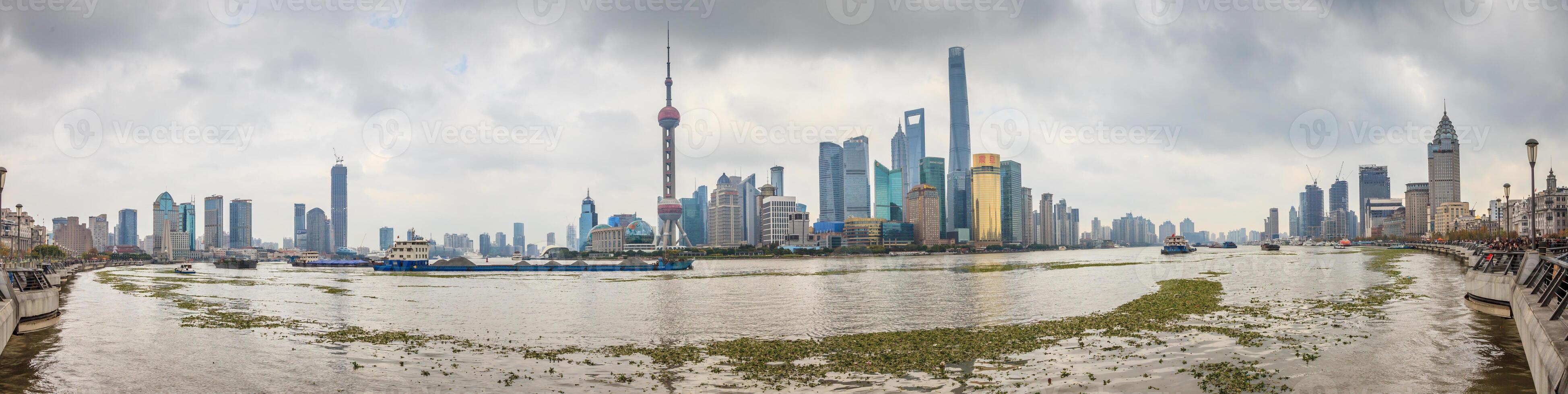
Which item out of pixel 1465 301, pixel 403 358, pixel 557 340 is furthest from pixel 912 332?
pixel 1465 301

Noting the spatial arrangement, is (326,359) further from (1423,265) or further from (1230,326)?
(1423,265)

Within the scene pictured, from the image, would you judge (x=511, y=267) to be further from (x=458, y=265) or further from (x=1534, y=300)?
(x=1534, y=300)

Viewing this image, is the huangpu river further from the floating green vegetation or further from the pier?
the pier

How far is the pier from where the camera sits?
46.8 feet

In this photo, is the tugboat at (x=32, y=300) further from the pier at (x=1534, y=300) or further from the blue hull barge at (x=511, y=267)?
the blue hull barge at (x=511, y=267)

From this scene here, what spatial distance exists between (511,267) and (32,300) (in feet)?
394

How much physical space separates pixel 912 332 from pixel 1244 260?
5095 inches

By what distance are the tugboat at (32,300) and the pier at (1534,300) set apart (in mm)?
46404

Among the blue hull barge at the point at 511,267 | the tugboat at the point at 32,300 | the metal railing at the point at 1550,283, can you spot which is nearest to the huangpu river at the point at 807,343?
the tugboat at the point at 32,300

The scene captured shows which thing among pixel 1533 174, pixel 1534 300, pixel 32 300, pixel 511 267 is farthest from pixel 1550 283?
pixel 511 267

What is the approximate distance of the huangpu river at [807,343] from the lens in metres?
23.3

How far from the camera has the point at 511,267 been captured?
15550cm

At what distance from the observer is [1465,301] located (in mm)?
38594

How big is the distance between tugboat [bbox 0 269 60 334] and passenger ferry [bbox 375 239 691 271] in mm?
105277
